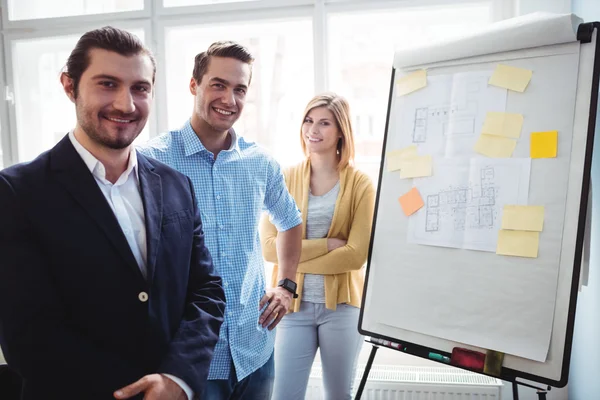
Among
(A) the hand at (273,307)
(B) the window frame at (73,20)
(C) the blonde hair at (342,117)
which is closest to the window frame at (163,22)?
(B) the window frame at (73,20)

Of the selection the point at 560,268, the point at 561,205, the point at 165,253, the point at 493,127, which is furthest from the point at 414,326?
the point at 165,253

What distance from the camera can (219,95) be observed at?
5.25 feet

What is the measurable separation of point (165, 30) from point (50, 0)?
2.91 ft

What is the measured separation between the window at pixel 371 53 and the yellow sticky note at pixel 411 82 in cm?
95

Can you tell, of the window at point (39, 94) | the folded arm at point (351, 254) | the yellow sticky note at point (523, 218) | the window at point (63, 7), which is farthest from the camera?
the window at point (39, 94)

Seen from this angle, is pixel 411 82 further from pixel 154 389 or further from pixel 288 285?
pixel 154 389

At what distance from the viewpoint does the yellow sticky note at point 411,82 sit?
182 centimetres

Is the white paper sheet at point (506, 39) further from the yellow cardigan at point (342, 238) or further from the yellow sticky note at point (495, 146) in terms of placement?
the yellow cardigan at point (342, 238)

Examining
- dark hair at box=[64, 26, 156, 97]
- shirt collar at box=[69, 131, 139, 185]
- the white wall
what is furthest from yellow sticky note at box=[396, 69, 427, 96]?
shirt collar at box=[69, 131, 139, 185]

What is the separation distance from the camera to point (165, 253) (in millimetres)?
1168

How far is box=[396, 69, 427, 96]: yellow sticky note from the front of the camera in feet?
5.98

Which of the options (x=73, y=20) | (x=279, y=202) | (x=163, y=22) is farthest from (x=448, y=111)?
(x=73, y=20)

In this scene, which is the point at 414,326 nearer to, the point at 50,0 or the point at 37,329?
the point at 37,329

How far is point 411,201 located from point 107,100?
3.61 ft
